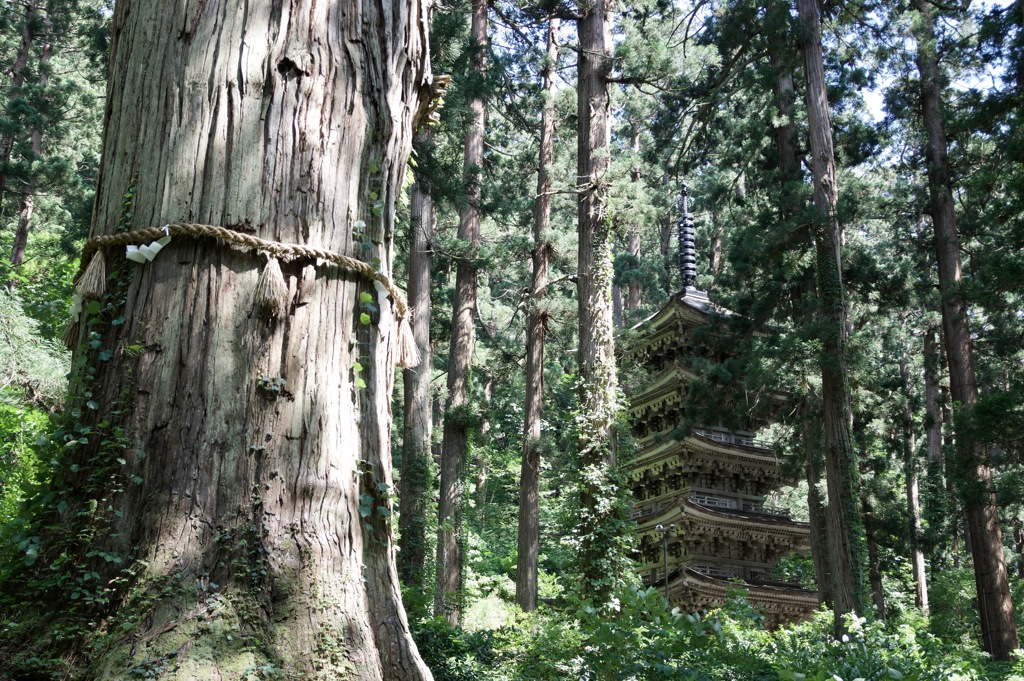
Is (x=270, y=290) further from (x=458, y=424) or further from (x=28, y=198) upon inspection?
(x=28, y=198)

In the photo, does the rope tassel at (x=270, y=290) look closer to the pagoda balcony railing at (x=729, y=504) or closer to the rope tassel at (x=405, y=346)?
the rope tassel at (x=405, y=346)

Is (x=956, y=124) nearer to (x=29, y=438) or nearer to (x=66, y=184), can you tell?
(x=29, y=438)

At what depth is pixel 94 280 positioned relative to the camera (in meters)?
2.68

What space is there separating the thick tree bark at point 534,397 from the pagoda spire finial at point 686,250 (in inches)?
327

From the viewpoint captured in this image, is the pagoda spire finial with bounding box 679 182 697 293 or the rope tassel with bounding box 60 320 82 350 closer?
the rope tassel with bounding box 60 320 82 350

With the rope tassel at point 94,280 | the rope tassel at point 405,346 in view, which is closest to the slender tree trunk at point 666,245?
the rope tassel at point 405,346

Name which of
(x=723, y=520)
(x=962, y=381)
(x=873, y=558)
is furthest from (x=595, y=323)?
(x=873, y=558)

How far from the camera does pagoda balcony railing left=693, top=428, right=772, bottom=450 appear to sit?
2545 centimetres

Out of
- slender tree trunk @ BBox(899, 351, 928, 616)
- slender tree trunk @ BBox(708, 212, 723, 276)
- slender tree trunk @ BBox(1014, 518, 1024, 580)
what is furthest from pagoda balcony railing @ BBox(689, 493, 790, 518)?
slender tree trunk @ BBox(1014, 518, 1024, 580)

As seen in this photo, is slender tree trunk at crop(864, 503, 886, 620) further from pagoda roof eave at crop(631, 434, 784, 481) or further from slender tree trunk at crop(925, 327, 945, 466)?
slender tree trunk at crop(925, 327, 945, 466)

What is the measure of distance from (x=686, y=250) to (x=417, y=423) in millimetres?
16391

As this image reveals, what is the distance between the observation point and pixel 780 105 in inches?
797

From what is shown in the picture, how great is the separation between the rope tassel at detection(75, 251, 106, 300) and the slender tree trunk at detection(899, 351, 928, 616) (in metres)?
25.2

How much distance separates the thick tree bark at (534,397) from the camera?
57.6 ft
